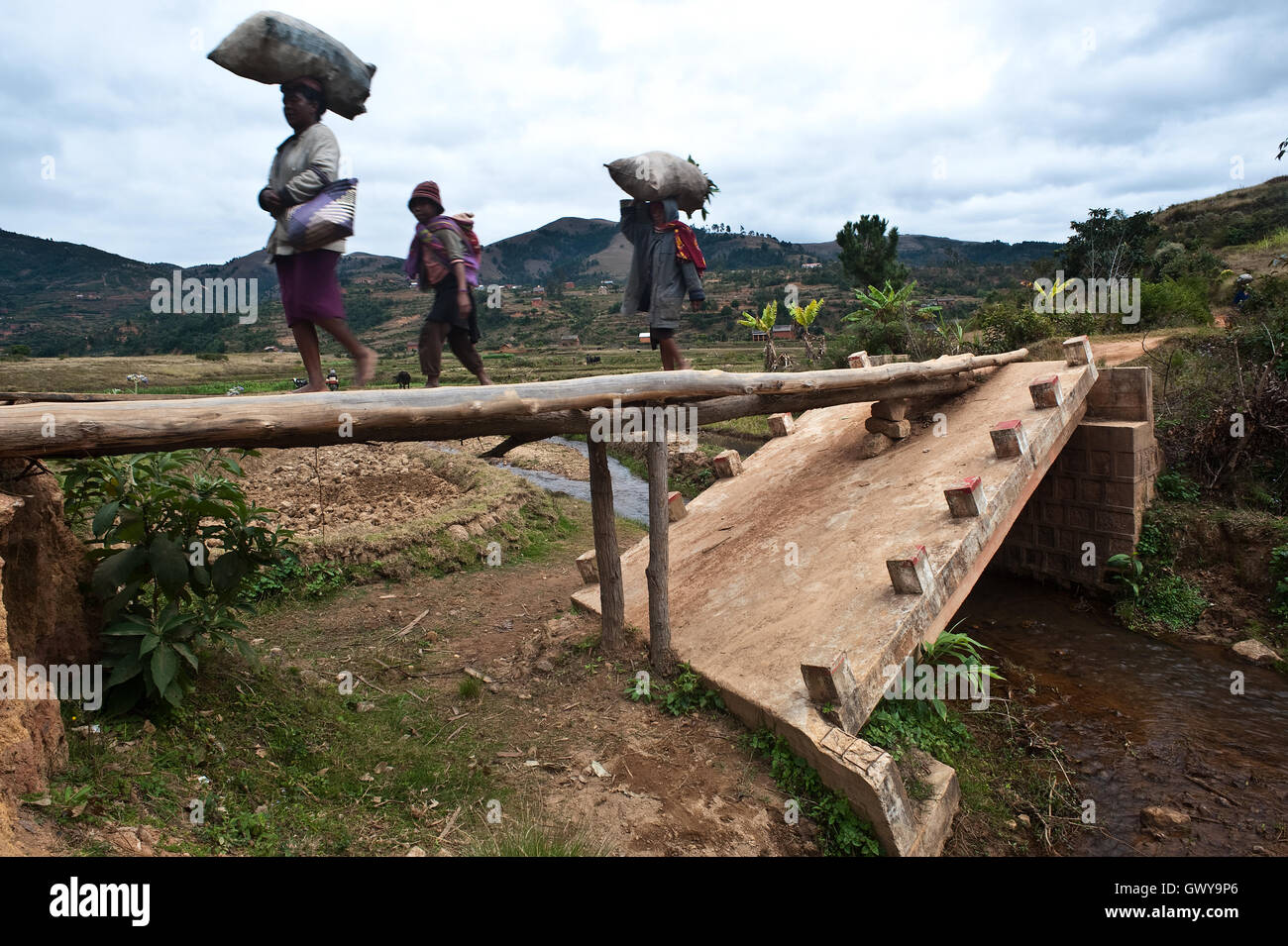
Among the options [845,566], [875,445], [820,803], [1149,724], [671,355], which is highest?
[671,355]

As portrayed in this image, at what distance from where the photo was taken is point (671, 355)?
6137 millimetres

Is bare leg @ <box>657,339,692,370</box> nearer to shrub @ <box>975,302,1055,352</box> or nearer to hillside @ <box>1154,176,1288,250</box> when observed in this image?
shrub @ <box>975,302,1055,352</box>

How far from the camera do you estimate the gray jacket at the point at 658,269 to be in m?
5.64

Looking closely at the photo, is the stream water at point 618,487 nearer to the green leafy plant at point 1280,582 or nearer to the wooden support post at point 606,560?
the wooden support post at point 606,560

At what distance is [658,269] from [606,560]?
2202 millimetres

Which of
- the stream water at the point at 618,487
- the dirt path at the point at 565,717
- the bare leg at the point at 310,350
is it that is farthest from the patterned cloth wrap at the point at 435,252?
the stream water at the point at 618,487

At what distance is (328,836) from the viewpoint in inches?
136

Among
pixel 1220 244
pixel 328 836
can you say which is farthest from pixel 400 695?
pixel 1220 244

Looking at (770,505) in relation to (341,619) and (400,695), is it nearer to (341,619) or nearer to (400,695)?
(400,695)

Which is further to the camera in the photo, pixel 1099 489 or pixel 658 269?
pixel 1099 489

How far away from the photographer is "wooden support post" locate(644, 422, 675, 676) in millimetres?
4941

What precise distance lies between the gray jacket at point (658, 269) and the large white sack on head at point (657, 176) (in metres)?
0.11

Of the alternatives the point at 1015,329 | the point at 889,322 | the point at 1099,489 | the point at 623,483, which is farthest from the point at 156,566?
the point at 889,322

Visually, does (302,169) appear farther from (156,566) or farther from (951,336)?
(951,336)
